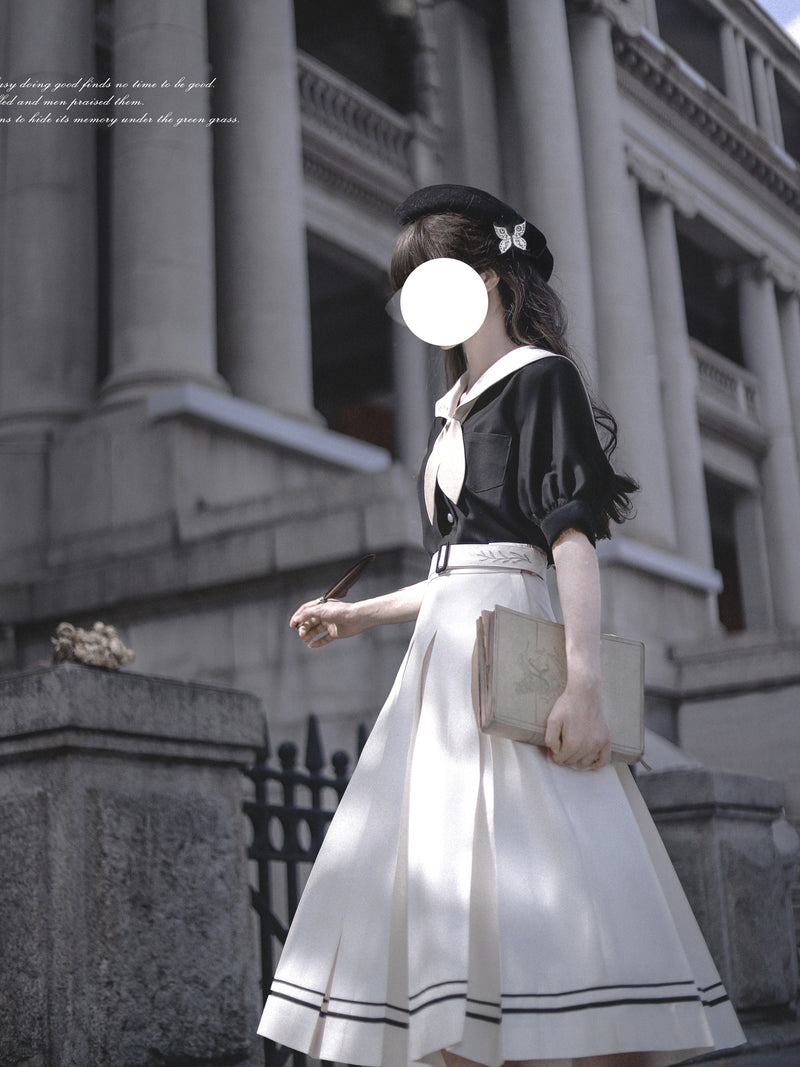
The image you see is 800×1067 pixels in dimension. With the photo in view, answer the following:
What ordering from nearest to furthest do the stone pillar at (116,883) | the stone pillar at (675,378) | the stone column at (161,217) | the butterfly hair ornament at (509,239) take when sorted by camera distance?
the butterfly hair ornament at (509,239), the stone pillar at (116,883), the stone column at (161,217), the stone pillar at (675,378)

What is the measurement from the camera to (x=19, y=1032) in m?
3.66

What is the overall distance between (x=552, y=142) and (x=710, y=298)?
42.5ft

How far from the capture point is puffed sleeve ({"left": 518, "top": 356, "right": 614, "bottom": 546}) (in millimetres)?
2748

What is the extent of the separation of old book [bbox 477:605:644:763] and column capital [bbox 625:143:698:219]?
20484 mm

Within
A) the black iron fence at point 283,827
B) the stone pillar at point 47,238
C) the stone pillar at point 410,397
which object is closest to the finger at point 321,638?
the black iron fence at point 283,827

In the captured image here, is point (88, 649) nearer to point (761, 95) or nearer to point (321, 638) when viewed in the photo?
point (321, 638)

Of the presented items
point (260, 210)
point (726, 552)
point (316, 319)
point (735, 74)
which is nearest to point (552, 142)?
point (260, 210)

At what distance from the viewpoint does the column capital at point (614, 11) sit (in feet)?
66.4

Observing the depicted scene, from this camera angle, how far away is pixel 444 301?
2.76 meters

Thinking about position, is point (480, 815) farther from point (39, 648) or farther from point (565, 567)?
point (39, 648)

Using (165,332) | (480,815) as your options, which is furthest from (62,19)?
(480,815)

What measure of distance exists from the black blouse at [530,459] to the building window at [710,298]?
24.2m

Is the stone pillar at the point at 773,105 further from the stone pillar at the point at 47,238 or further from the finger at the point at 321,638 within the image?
the finger at the point at 321,638

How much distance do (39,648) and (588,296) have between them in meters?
9.15
